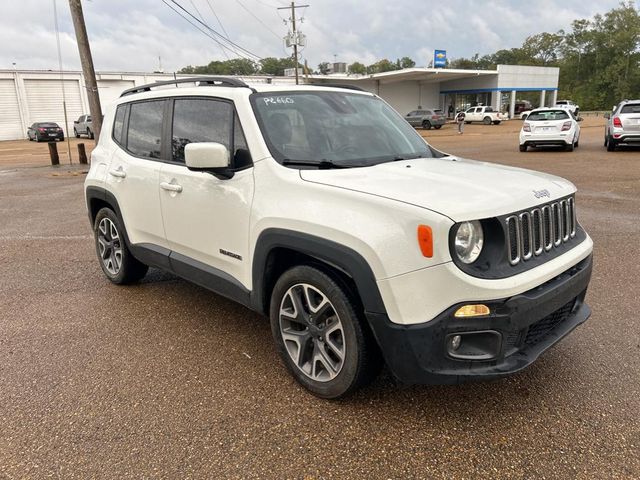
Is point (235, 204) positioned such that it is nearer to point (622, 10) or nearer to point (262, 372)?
point (262, 372)

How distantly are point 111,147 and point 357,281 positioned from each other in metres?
3.33

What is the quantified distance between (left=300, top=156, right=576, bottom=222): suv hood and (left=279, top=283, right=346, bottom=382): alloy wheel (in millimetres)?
671

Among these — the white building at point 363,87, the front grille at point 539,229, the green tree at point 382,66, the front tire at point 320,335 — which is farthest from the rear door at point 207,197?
the green tree at point 382,66

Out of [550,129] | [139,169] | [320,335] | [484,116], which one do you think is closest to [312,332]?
[320,335]

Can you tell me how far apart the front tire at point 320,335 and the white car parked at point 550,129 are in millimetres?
16900

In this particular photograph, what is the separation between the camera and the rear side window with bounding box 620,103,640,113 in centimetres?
1632

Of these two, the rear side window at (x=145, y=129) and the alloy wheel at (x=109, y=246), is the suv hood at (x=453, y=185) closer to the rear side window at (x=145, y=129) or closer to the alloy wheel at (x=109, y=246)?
the rear side window at (x=145, y=129)

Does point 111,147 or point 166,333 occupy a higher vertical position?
point 111,147

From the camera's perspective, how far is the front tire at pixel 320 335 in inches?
108

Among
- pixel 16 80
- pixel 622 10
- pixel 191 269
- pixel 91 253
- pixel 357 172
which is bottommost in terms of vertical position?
pixel 91 253

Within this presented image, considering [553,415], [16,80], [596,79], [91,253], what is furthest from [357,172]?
[596,79]

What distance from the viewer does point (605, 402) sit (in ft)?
9.59

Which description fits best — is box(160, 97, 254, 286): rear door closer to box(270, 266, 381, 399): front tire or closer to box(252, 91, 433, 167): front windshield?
box(252, 91, 433, 167): front windshield

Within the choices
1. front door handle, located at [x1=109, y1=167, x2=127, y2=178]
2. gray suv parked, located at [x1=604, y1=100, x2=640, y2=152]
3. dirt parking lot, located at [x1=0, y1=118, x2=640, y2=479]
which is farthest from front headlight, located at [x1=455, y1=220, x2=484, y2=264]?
gray suv parked, located at [x1=604, y1=100, x2=640, y2=152]
